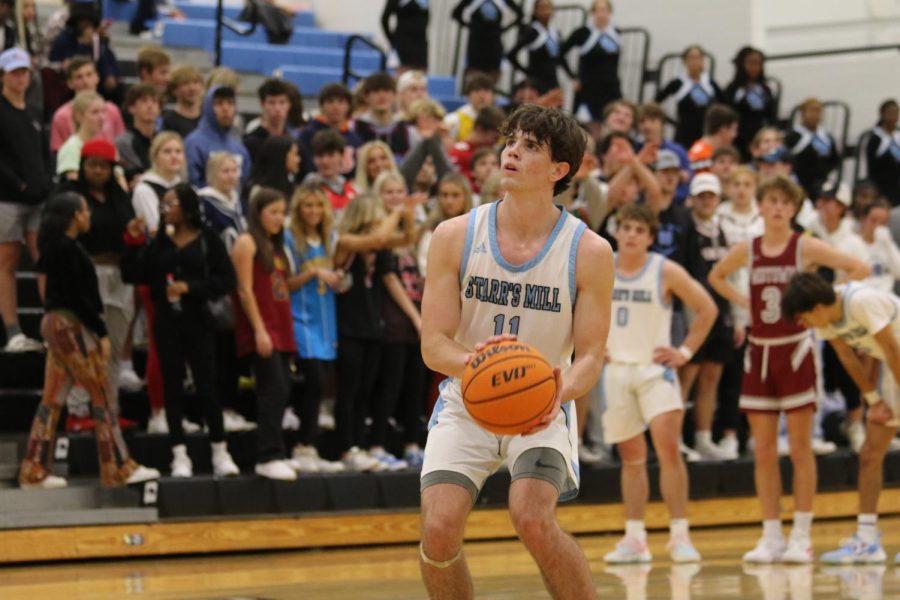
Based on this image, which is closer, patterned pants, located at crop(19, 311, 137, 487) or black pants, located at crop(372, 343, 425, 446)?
patterned pants, located at crop(19, 311, 137, 487)

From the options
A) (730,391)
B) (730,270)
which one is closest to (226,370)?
(730,270)

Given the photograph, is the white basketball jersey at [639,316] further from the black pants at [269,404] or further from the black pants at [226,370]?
the black pants at [226,370]

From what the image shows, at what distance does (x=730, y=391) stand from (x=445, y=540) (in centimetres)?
624

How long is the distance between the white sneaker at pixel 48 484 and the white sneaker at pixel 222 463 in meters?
0.86

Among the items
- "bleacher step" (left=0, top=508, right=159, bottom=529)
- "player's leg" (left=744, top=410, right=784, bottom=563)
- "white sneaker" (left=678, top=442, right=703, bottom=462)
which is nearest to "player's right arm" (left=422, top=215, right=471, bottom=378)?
"bleacher step" (left=0, top=508, right=159, bottom=529)

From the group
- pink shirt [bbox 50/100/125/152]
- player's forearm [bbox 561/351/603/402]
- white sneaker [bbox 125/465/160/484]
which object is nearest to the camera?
player's forearm [bbox 561/351/603/402]

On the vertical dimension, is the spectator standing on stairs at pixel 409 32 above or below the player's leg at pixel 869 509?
above

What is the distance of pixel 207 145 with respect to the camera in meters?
9.73

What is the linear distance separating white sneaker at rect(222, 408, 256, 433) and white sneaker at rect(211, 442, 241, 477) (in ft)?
1.58

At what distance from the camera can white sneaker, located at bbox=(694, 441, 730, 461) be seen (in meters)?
10.5

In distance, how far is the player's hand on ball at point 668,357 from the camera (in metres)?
8.56

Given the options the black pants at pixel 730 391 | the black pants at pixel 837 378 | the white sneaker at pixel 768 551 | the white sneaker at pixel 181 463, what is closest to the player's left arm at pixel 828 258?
the white sneaker at pixel 768 551

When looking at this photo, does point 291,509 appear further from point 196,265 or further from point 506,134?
point 506,134

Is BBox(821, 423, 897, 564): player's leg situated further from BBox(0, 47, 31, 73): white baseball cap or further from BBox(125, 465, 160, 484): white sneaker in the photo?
BBox(0, 47, 31, 73): white baseball cap
